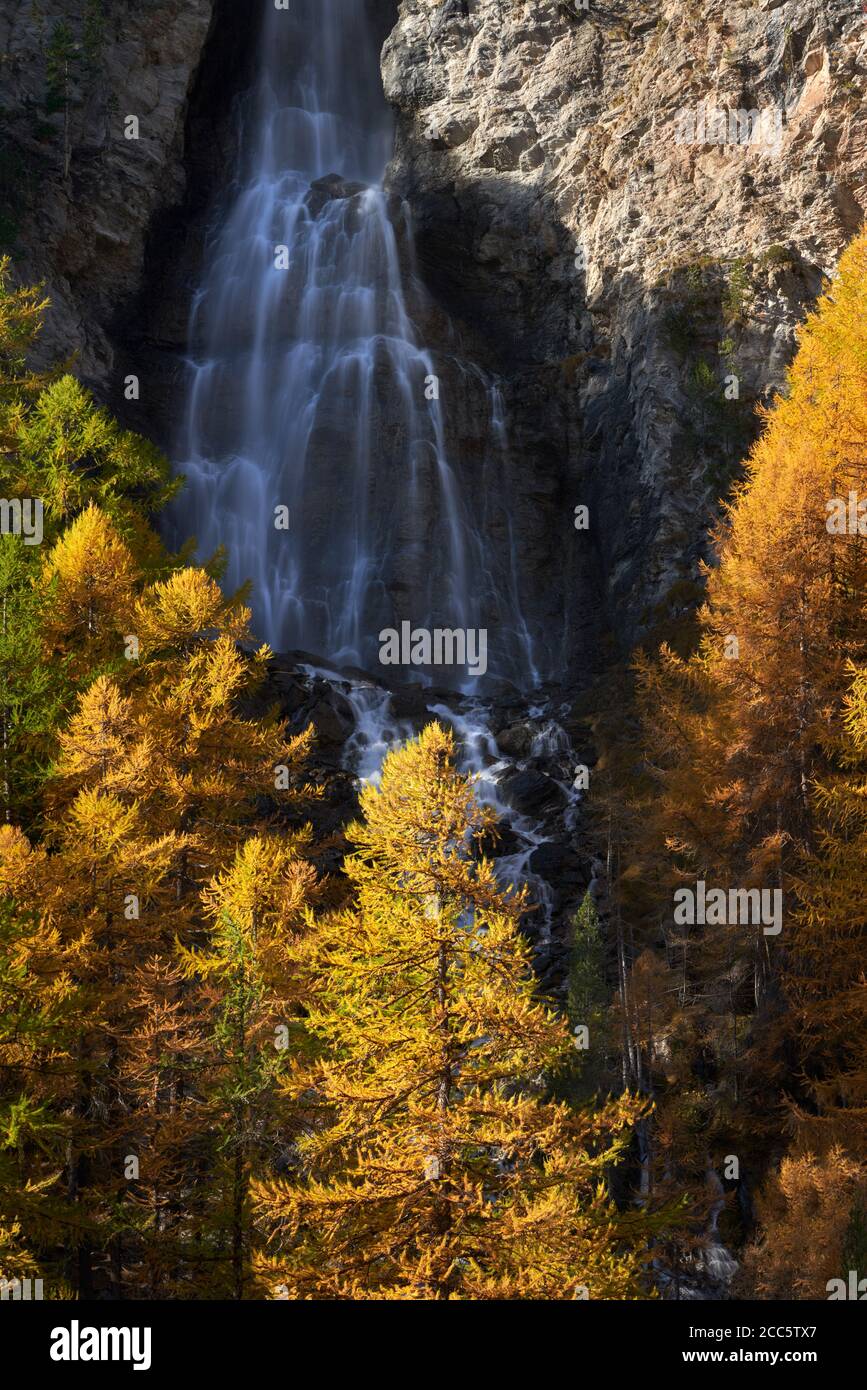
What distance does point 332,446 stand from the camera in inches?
1817

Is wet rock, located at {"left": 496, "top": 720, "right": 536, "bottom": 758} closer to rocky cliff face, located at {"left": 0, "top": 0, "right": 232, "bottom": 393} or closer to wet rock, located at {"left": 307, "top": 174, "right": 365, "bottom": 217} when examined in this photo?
rocky cliff face, located at {"left": 0, "top": 0, "right": 232, "bottom": 393}

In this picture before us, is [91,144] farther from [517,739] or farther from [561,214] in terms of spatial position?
[517,739]

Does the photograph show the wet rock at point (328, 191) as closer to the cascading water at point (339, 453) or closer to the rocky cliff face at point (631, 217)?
the cascading water at point (339, 453)

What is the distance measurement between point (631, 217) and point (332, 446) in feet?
44.3

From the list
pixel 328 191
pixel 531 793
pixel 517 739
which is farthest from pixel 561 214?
pixel 531 793

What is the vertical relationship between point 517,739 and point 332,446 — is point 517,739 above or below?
below

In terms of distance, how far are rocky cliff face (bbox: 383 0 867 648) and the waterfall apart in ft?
8.46

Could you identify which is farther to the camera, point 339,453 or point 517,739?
point 339,453

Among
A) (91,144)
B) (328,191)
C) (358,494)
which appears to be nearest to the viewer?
(358,494)

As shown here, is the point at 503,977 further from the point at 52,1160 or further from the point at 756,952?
the point at 756,952

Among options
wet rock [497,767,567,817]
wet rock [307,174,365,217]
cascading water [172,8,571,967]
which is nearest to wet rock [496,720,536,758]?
cascading water [172,8,571,967]

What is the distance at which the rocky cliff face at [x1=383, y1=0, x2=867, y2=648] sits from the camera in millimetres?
39062

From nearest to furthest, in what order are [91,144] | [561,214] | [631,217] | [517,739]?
[517,739] < [631,217] < [561,214] < [91,144]

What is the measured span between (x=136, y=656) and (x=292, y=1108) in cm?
870
